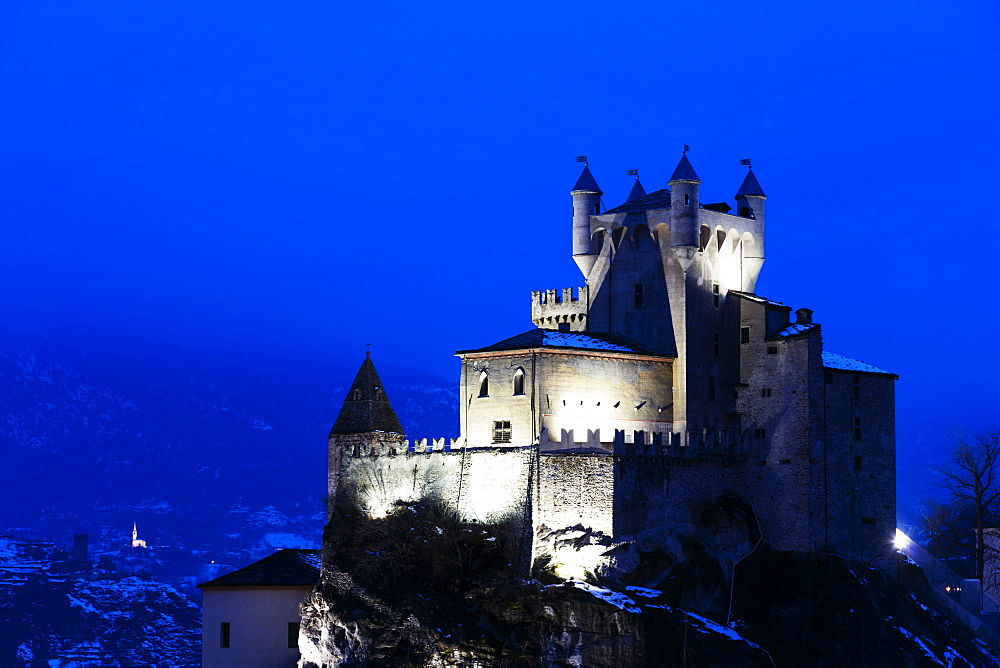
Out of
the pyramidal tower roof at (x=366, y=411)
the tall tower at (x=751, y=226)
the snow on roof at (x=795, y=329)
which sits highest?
the tall tower at (x=751, y=226)

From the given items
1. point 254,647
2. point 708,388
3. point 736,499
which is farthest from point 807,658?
point 254,647

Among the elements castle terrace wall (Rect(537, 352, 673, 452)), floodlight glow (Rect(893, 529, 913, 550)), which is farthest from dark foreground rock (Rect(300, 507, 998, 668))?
castle terrace wall (Rect(537, 352, 673, 452))

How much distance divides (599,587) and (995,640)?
78.9 feet

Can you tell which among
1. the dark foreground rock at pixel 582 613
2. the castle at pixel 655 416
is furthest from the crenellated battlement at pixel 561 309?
the dark foreground rock at pixel 582 613

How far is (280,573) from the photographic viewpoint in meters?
83.0

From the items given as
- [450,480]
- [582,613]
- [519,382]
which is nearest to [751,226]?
[519,382]

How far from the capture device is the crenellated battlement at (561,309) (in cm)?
8681

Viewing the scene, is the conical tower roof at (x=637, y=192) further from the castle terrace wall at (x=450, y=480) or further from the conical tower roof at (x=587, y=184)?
the castle terrace wall at (x=450, y=480)

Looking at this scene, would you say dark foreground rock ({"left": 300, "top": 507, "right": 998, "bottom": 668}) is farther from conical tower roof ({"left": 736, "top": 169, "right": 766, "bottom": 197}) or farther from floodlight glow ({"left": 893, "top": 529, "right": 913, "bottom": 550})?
conical tower roof ({"left": 736, "top": 169, "right": 766, "bottom": 197})

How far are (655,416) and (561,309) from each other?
37.8ft

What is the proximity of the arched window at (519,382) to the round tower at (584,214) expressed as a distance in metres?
11.6

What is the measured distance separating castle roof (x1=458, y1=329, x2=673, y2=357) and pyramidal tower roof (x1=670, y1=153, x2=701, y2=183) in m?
9.32

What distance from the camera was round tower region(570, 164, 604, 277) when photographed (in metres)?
85.8

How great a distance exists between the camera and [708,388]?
81.4m
